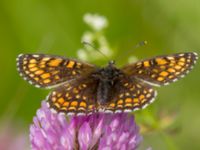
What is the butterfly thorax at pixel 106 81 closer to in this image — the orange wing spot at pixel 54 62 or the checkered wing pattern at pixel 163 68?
the checkered wing pattern at pixel 163 68

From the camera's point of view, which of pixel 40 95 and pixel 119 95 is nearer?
pixel 119 95

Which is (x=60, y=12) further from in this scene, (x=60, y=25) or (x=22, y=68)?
(x=22, y=68)

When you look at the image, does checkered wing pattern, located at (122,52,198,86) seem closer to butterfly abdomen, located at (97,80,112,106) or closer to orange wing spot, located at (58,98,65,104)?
butterfly abdomen, located at (97,80,112,106)

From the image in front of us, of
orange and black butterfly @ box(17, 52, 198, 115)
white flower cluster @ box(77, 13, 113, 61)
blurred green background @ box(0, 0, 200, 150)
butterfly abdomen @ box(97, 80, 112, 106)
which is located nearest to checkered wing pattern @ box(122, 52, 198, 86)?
orange and black butterfly @ box(17, 52, 198, 115)

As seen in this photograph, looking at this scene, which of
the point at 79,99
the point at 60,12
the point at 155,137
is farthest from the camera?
the point at 60,12

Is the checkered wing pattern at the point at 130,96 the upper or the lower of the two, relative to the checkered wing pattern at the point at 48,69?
lower

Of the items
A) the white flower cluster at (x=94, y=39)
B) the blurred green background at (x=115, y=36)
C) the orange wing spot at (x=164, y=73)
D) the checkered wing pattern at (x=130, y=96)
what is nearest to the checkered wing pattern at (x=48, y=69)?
the checkered wing pattern at (x=130, y=96)

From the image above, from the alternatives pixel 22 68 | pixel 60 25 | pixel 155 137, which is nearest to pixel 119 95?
pixel 22 68
